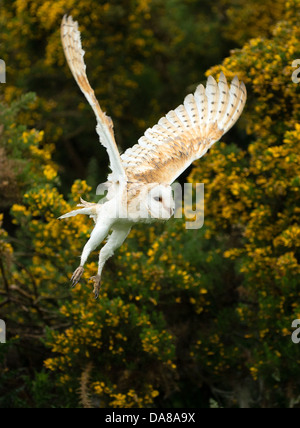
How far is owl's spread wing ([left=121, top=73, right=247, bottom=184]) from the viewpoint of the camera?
765cm

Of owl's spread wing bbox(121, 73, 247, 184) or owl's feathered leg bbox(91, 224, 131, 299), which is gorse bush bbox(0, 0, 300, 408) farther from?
owl's feathered leg bbox(91, 224, 131, 299)

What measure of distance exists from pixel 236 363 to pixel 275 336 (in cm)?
103

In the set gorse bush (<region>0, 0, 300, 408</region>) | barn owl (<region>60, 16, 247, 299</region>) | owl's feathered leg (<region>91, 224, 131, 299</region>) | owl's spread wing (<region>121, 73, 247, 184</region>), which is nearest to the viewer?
barn owl (<region>60, 16, 247, 299</region>)

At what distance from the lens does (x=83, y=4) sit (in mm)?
12820

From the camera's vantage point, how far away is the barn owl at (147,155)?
6.38m

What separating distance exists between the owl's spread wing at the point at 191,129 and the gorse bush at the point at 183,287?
78 cm

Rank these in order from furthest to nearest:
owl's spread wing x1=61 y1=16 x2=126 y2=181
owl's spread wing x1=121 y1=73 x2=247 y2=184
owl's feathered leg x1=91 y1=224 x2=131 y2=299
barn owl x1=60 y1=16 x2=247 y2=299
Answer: owl's spread wing x1=121 y1=73 x2=247 y2=184 < owl's feathered leg x1=91 y1=224 x2=131 y2=299 < barn owl x1=60 y1=16 x2=247 y2=299 < owl's spread wing x1=61 y1=16 x2=126 y2=181

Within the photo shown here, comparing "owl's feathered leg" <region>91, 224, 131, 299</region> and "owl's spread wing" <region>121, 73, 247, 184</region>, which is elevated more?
"owl's spread wing" <region>121, 73, 247, 184</region>

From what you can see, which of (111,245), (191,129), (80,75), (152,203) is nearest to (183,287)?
(191,129)

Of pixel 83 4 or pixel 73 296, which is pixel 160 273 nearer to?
pixel 73 296

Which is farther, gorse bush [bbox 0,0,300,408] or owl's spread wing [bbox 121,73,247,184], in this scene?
gorse bush [bbox 0,0,300,408]

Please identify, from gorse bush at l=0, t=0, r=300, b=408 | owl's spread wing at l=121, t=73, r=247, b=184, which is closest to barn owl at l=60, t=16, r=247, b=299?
owl's spread wing at l=121, t=73, r=247, b=184

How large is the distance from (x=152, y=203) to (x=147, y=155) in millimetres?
1375
